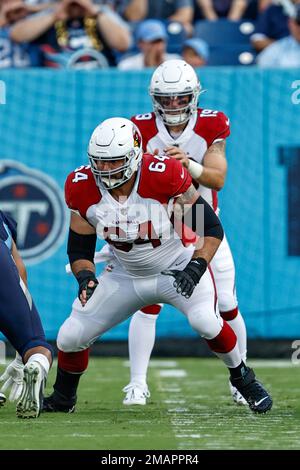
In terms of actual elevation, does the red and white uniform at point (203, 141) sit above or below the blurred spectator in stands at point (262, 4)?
below

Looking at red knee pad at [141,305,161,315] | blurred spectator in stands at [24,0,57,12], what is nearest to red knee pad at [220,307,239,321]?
red knee pad at [141,305,161,315]

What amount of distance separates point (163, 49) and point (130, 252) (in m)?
4.62

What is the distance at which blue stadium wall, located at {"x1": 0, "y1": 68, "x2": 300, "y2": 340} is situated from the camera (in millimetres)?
9102

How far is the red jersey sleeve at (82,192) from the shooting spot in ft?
18.3

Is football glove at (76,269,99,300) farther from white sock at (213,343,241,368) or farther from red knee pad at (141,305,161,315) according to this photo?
red knee pad at (141,305,161,315)

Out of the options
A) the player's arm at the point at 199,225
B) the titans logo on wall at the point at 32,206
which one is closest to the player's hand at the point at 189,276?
the player's arm at the point at 199,225

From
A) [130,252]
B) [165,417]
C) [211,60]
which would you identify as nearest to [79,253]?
[130,252]

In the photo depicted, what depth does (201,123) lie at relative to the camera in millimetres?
6480

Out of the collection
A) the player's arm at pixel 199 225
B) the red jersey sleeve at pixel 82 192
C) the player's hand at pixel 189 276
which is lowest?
the player's hand at pixel 189 276

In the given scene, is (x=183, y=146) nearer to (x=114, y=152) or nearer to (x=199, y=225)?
(x=199, y=225)

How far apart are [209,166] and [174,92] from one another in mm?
455

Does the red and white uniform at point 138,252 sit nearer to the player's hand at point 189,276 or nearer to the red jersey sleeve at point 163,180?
the red jersey sleeve at point 163,180

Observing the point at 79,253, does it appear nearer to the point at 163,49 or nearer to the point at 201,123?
the point at 201,123

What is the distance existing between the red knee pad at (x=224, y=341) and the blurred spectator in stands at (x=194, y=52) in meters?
4.81
